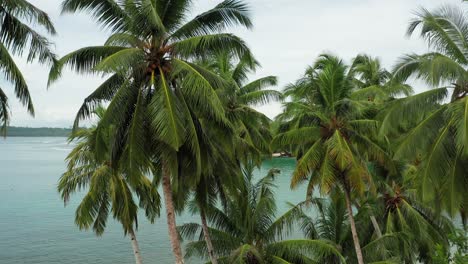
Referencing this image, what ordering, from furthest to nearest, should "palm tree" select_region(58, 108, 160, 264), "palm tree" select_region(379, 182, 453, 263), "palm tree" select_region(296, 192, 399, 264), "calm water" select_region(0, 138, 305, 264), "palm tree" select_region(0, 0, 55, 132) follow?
1. "calm water" select_region(0, 138, 305, 264)
2. "palm tree" select_region(379, 182, 453, 263)
3. "palm tree" select_region(296, 192, 399, 264)
4. "palm tree" select_region(58, 108, 160, 264)
5. "palm tree" select_region(0, 0, 55, 132)

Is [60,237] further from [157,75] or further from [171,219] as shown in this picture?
[157,75]

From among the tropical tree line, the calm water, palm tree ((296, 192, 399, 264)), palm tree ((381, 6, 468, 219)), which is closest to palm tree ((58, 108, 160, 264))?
the tropical tree line

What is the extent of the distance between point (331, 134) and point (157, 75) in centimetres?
721

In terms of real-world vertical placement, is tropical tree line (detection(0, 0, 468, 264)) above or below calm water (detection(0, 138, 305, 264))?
above

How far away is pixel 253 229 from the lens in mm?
17516

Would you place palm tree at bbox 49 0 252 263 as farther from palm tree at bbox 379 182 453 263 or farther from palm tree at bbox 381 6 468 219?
palm tree at bbox 379 182 453 263

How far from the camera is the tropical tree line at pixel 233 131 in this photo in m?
12.1

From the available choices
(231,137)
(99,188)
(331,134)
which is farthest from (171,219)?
(331,134)

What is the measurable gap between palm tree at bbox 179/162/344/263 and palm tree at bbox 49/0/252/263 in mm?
4375

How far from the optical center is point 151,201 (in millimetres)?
19828

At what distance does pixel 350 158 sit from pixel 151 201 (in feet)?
28.5

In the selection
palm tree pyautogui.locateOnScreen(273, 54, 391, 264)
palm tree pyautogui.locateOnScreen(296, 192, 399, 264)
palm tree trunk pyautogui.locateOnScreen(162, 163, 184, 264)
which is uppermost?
palm tree pyautogui.locateOnScreen(273, 54, 391, 264)

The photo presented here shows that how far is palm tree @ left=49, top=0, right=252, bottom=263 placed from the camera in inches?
479

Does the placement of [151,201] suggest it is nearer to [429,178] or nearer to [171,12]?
[171,12]
